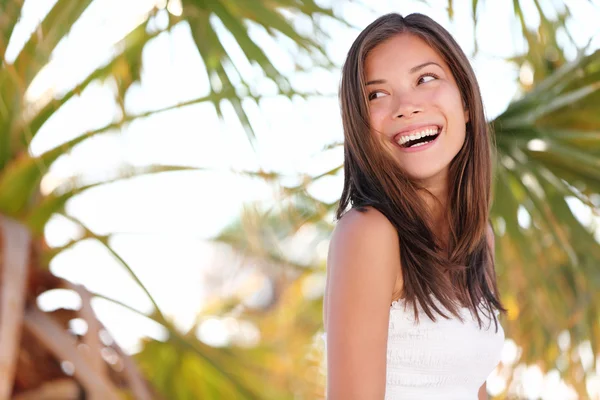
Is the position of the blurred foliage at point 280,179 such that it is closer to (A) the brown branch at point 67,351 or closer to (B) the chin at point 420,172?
(A) the brown branch at point 67,351

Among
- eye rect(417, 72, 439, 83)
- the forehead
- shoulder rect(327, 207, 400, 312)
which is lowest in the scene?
shoulder rect(327, 207, 400, 312)

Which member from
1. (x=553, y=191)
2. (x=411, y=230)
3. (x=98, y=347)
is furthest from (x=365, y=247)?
(x=553, y=191)

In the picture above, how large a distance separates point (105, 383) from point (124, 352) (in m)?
0.18

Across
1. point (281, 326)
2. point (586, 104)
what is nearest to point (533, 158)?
point (586, 104)

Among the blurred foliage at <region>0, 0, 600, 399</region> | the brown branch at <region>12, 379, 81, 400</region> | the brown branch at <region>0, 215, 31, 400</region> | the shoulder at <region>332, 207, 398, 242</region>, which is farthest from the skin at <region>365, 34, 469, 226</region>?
the brown branch at <region>12, 379, 81, 400</region>

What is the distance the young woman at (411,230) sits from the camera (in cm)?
128

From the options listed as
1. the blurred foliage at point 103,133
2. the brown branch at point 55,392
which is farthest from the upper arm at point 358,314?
the brown branch at point 55,392

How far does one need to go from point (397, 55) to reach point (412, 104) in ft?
0.34

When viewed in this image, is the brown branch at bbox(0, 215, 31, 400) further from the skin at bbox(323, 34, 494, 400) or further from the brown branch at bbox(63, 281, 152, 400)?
the skin at bbox(323, 34, 494, 400)

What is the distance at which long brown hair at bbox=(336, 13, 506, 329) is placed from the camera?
1.40 m

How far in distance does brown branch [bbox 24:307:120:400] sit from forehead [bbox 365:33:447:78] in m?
1.36

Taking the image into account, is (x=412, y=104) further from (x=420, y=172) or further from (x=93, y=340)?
(x=93, y=340)

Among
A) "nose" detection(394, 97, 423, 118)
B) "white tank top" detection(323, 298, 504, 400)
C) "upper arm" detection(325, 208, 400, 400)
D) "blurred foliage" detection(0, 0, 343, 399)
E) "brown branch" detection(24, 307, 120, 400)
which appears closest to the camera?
"upper arm" detection(325, 208, 400, 400)

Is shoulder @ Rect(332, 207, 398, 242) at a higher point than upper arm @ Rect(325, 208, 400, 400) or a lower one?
higher
